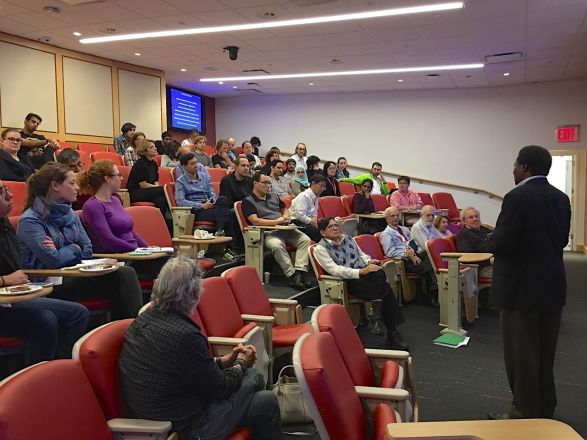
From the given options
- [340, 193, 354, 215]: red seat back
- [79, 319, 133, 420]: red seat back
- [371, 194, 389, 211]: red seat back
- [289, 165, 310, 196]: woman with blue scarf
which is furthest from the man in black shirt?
[79, 319, 133, 420]: red seat back

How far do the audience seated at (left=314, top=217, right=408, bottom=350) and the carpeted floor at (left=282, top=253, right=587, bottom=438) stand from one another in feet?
0.71

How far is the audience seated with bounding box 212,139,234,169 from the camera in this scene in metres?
7.96

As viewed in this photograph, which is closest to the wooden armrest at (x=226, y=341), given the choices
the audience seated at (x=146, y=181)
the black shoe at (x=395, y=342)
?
the black shoe at (x=395, y=342)

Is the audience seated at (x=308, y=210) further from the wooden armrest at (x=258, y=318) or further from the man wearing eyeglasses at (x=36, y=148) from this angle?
the man wearing eyeglasses at (x=36, y=148)

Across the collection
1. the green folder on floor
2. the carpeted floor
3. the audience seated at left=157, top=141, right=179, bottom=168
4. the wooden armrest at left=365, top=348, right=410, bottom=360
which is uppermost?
the audience seated at left=157, top=141, right=179, bottom=168

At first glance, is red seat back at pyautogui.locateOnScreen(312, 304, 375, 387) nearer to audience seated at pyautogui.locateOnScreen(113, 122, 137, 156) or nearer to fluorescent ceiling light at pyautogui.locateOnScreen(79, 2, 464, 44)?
fluorescent ceiling light at pyautogui.locateOnScreen(79, 2, 464, 44)

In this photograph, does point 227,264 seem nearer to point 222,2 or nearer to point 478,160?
point 222,2

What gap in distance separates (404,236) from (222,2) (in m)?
3.32

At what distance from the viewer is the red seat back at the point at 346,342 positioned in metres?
2.00

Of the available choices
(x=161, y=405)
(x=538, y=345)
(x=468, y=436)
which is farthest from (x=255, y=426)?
(x=538, y=345)

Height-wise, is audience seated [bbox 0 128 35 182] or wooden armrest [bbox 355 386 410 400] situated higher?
audience seated [bbox 0 128 35 182]

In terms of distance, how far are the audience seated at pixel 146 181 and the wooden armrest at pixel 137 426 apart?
12.8 feet

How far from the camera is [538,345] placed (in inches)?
101

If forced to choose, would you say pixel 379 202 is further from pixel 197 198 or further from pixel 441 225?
pixel 197 198
